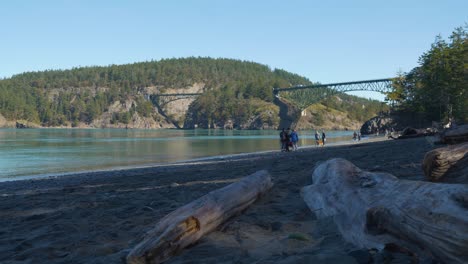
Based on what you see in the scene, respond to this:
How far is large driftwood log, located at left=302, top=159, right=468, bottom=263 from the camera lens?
2643mm

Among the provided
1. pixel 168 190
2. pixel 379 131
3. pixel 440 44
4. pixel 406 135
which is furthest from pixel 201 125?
pixel 168 190

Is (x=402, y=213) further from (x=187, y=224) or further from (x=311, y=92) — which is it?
(x=311, y=92)

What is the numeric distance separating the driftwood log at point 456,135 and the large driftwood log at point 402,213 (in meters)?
4.22

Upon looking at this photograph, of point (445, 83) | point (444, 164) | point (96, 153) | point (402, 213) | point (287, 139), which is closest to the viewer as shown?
point (402, 213)

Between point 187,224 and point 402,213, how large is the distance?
2005 millimetres

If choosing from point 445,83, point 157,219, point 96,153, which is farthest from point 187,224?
point 445,83

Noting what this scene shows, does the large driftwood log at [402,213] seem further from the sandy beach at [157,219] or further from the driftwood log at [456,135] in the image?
the driftwood log at [456,135]

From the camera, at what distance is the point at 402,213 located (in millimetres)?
3156

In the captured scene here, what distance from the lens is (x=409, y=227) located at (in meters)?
3.01

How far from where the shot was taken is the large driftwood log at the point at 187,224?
11.8ft

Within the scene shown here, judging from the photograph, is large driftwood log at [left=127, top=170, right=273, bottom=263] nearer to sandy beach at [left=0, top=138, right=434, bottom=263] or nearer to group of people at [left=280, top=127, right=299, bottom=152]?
sandy beach at [left=0, top=138, right=434, bottom=263]

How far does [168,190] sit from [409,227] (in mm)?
6293

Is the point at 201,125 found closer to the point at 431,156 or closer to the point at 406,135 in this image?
the point at 406,135

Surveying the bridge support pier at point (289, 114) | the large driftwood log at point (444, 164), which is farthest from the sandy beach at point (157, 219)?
the bridge support pier at point (289, 114)
